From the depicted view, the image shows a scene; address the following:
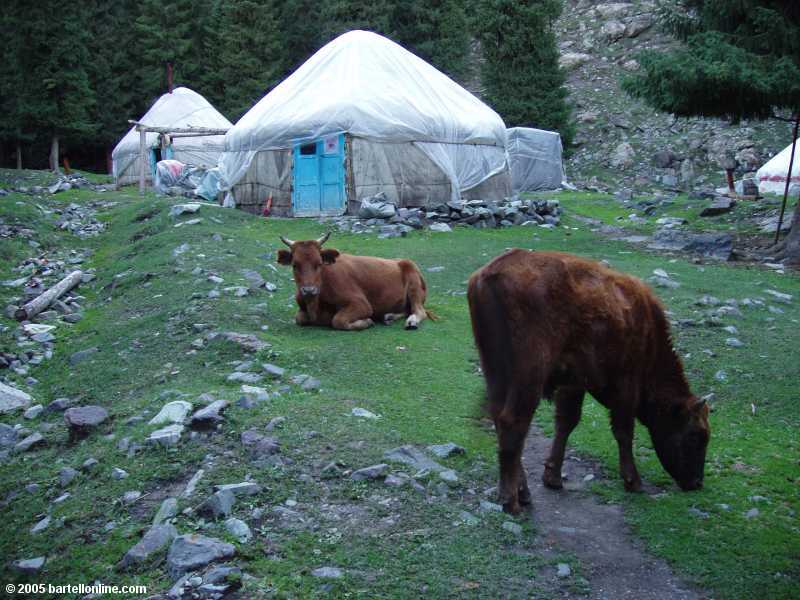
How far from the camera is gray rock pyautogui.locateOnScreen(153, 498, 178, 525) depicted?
4.44 meters

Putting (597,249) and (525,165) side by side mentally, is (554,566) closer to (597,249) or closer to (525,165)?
(597,249)

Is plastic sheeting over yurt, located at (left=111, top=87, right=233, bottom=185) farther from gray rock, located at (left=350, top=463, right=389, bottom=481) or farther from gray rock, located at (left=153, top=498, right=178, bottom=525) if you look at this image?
gray rock, located at (left=153, top=498, right=178, bottom=525)

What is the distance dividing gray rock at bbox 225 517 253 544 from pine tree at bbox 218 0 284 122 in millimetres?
44876

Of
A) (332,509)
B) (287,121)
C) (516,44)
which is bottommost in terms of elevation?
(332,509)

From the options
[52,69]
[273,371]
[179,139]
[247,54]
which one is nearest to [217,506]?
[273,371]

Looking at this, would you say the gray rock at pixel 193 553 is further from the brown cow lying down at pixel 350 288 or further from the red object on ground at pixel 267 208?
the red object on ground at pixel 267 208

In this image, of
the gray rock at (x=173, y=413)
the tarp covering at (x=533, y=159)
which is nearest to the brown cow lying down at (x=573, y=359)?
the gray rock at (x=173, y=413)

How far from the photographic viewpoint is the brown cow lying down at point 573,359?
4621mm

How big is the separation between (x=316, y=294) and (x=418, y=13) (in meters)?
39.9

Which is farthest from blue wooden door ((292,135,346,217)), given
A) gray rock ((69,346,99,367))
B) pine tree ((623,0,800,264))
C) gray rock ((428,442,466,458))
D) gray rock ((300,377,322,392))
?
gray rock ((428,442,466,458))

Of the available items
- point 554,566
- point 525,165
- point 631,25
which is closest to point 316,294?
point 554,566

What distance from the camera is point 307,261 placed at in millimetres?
9188

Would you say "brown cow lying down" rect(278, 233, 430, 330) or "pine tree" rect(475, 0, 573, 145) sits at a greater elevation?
"pine tree" rect(475, 0, 573, 145)

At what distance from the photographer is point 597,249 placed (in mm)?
15672
